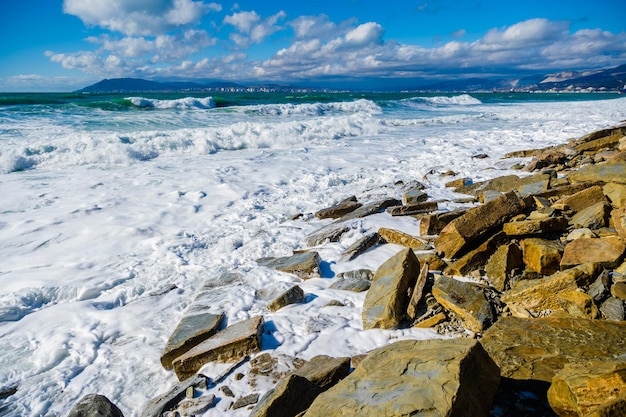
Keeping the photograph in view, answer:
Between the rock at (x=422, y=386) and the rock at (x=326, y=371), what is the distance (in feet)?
1.47

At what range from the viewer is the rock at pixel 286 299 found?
142 inches

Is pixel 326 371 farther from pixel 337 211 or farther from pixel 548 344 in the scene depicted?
pixel 337 211

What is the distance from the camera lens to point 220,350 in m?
2.85

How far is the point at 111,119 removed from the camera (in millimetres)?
18938

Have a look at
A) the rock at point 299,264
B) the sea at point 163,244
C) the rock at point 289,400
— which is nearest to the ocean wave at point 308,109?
the sea at point 163,244

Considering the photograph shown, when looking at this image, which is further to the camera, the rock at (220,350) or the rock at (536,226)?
the rock at (536,226)

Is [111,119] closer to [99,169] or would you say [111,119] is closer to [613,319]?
[99,169]

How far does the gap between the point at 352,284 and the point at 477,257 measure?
125 centimetres

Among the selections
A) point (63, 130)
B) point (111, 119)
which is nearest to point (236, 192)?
point (63, 130)

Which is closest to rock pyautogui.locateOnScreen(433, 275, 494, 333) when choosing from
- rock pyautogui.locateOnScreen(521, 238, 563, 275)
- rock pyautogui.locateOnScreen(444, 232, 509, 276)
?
rock pyautogui.locateOnScreen(444, 232, 509, 276)

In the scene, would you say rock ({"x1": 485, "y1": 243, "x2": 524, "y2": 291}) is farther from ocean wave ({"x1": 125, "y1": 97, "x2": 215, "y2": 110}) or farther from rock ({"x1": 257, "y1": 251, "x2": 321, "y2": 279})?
ocean wave ({"x1": 125, "y1": 97, "x2": 215, "y2": 110})

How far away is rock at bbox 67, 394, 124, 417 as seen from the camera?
2.35 meters

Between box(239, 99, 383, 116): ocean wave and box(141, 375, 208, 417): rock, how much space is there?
23.3m

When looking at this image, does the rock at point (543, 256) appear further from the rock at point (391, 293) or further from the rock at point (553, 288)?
the rock at point (391, 293)
